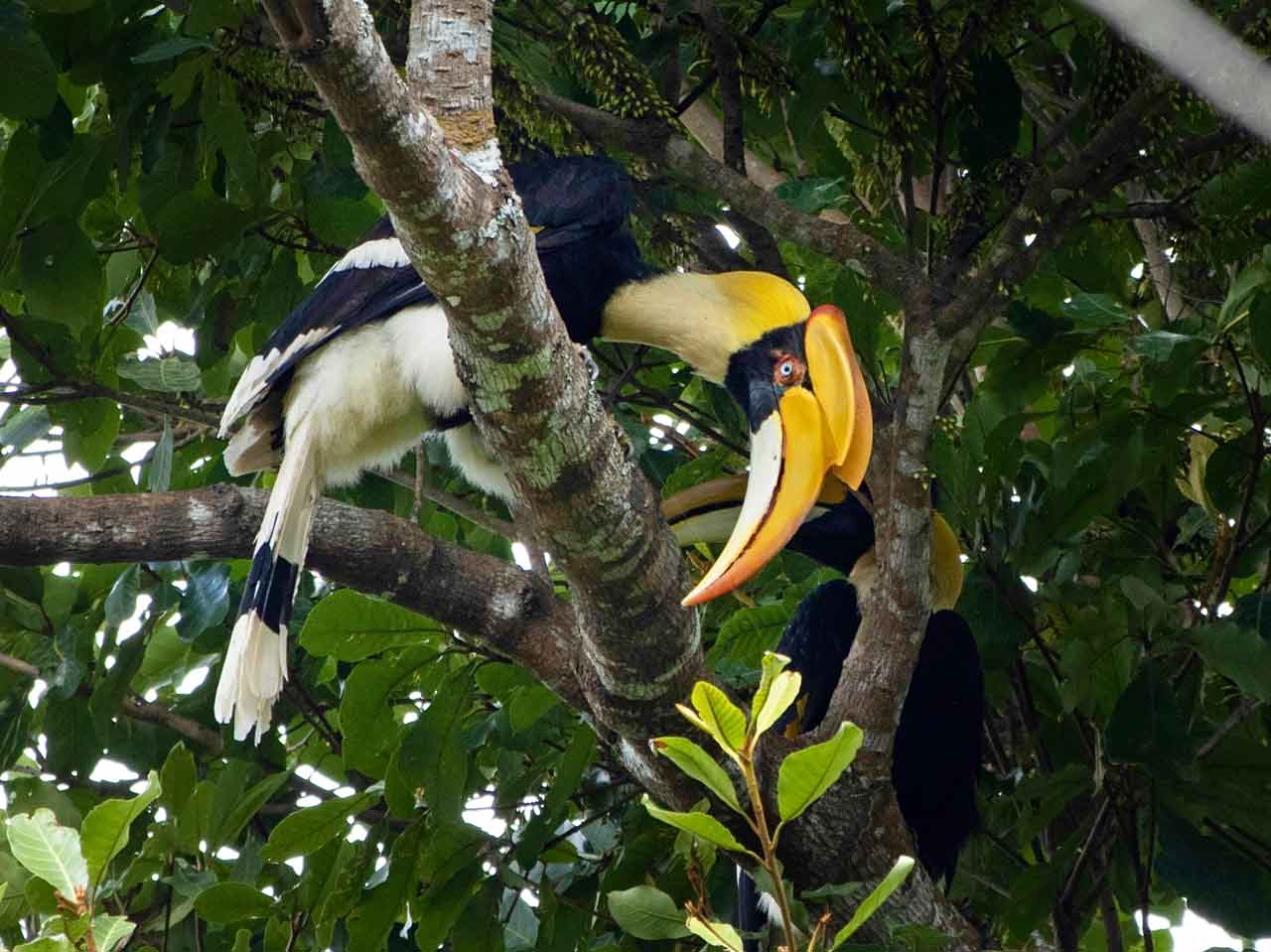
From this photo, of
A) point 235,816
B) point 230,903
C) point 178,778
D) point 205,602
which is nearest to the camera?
point 230,903

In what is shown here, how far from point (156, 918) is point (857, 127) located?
192 cm

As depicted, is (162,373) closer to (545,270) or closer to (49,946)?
(545,270)

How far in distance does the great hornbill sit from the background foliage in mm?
74

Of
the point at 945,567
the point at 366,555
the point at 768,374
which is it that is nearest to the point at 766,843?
the point at 366,555

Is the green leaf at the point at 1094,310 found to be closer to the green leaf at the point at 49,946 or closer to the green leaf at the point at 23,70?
the green leaf at the point at 23,70

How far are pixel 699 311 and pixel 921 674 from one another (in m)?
0.88

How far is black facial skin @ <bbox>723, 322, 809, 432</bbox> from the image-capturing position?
9.96ft

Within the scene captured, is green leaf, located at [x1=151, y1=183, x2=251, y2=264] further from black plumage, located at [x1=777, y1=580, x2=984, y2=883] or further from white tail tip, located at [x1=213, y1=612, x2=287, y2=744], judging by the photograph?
black plumage, located at [x1=777, y1=580, x2=984, y2=883]

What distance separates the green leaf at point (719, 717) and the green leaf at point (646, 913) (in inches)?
12.4

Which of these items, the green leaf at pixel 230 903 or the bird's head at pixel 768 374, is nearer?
the green leaf at pixel 230 903

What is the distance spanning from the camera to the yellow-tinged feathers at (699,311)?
3.15 metres

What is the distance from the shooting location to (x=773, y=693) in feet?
4.93

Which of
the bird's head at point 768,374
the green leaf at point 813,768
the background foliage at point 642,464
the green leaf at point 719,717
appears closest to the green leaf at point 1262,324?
the background foliage at point 642,464

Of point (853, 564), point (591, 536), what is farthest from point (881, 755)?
point (853, 564)
